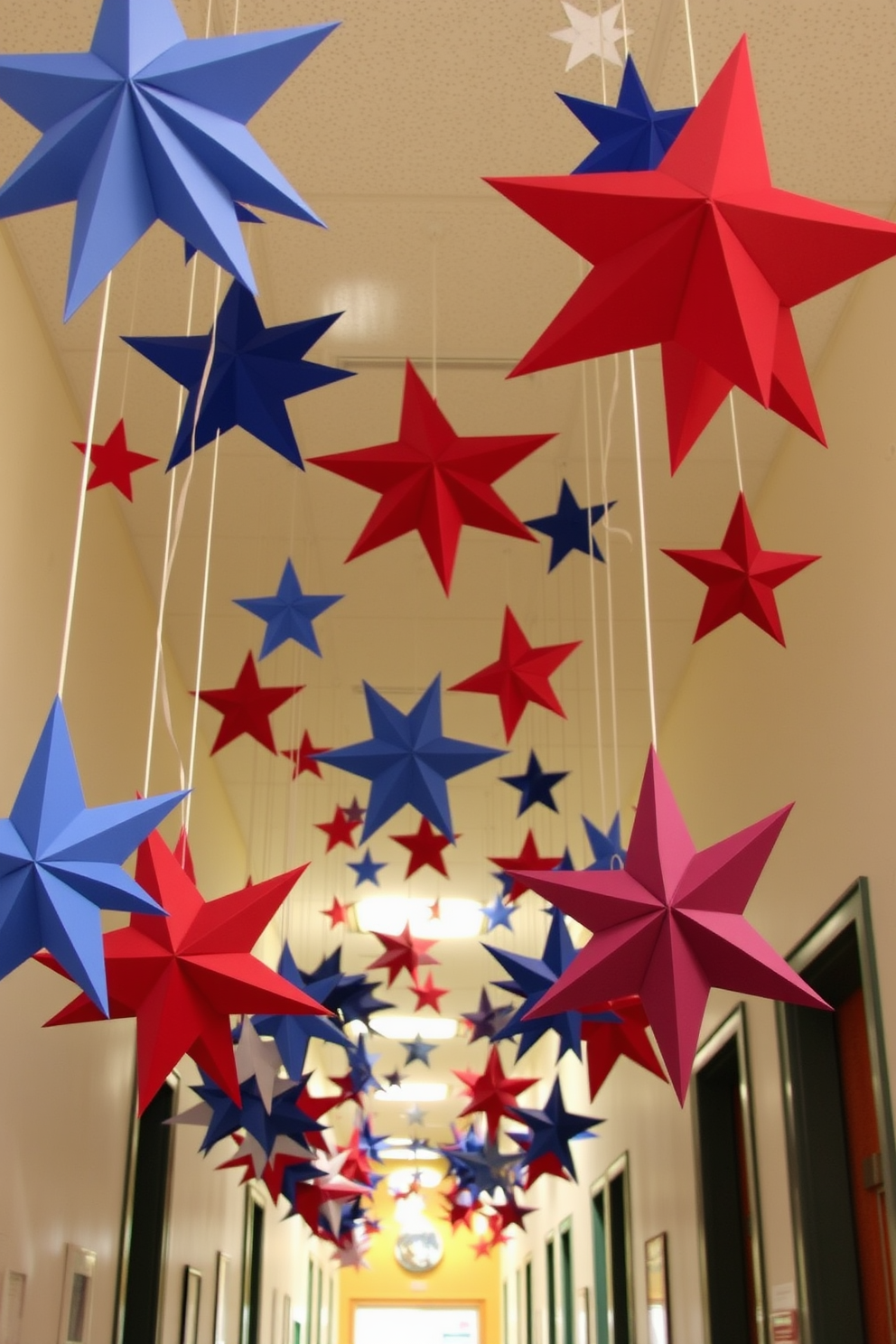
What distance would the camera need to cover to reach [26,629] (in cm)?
321

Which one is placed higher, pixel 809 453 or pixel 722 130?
pixel 809 453

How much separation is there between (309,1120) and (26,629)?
1419 millimetres

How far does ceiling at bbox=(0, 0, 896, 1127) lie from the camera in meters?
2.66

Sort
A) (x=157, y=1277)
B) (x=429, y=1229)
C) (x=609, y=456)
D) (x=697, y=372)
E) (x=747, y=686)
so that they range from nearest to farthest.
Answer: (x=697, y=372), (x=609, y=456), (x=747, y=686), (x=157, y=1277), (x=429, y=1229)

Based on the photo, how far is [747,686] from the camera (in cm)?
429

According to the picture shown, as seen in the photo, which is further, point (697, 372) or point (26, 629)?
point (26, 629)

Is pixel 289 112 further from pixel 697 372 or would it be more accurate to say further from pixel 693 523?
pixel 693 523

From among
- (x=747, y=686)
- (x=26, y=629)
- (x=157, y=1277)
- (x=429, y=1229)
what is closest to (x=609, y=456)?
(x=747, y=686)

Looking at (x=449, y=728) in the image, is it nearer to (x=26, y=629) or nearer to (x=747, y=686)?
(x=747, y=686)

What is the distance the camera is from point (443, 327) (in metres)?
3.48

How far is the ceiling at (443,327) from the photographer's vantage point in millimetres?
2664

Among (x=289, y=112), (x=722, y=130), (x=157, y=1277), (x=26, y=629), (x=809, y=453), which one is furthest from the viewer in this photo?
(x=157, y=1277)

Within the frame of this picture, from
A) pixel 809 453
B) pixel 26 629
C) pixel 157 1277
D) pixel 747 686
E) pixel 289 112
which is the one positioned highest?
pixel 289 112

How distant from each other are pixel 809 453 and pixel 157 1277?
3.70m
